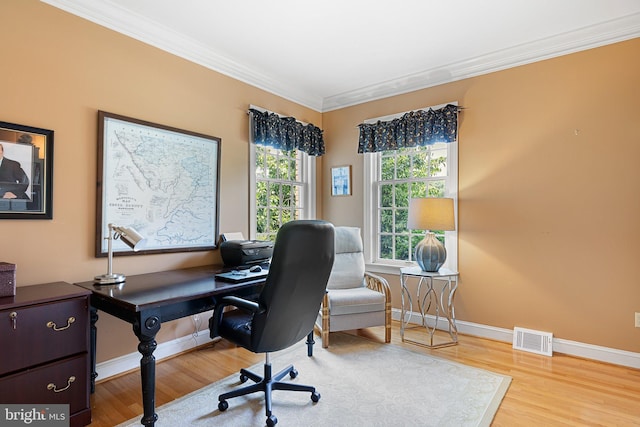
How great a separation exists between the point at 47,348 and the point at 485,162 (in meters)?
3.55

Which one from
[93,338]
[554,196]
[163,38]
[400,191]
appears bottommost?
[93,338]

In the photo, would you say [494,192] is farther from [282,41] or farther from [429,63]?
[282,41]

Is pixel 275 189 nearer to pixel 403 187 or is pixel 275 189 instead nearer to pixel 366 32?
pixel 403 187

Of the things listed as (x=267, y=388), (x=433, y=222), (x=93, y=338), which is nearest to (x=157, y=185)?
(x=93, y=338)

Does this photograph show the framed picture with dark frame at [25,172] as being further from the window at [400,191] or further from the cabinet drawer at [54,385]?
the window at [400,191]

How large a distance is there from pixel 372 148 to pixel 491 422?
9.10ft

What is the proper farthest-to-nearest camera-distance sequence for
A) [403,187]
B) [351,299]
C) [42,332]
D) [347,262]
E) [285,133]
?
1. [403,187]
2. [285,133]
3. [347,262]
4. [351,299]
5. [42,332]

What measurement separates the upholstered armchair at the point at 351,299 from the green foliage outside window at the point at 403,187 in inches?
23.6

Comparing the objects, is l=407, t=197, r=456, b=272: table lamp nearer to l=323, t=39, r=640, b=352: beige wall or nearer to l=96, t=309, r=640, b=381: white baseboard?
l=323, t=39, r=640, b=352: beige wall

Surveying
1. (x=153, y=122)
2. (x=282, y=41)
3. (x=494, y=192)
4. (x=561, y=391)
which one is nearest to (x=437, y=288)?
(x=494, y=192)

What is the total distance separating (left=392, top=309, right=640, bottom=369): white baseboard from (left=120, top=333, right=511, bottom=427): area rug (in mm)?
765

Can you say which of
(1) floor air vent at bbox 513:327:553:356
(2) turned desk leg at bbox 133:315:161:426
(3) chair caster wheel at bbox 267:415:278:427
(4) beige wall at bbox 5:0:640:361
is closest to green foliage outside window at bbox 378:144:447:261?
(4) beige wall at bbox 5:0:640:361

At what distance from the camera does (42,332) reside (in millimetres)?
1737

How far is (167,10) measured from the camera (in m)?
2.47
